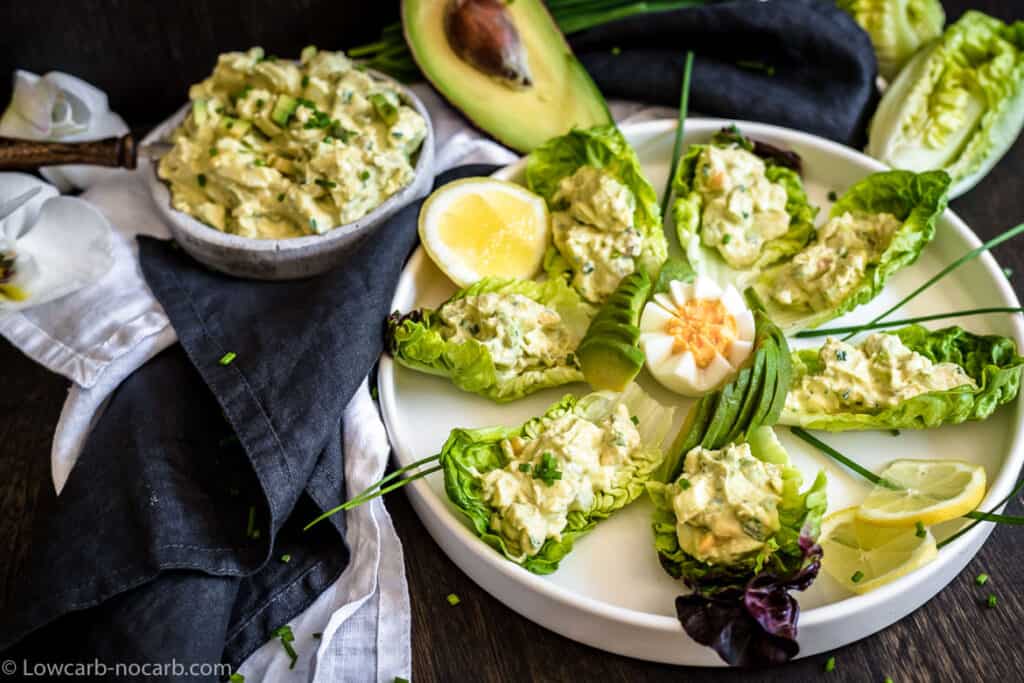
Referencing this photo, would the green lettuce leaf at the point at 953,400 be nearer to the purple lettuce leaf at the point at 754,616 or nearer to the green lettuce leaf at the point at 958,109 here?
the purple lettuce leaf at the point at 754,616

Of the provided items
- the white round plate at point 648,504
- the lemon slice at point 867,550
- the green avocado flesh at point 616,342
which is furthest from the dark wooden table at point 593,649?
the green avocado flesh at point 616,342

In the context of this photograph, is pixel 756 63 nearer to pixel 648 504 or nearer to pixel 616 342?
pixel 616 342

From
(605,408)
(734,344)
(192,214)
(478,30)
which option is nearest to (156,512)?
(192,214)

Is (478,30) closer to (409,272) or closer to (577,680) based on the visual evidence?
(409,272)

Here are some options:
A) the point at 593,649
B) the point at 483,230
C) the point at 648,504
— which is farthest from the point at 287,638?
the point at 483,230

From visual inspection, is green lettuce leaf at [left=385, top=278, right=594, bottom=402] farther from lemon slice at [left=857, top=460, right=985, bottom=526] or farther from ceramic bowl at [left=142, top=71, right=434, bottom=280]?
lemon slice at [left=857, top=460, right=985, bottom=526]

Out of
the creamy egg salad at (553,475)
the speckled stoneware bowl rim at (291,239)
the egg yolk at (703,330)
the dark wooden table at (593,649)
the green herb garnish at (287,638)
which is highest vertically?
the speckled stoneware bowl rim at (291,239)
